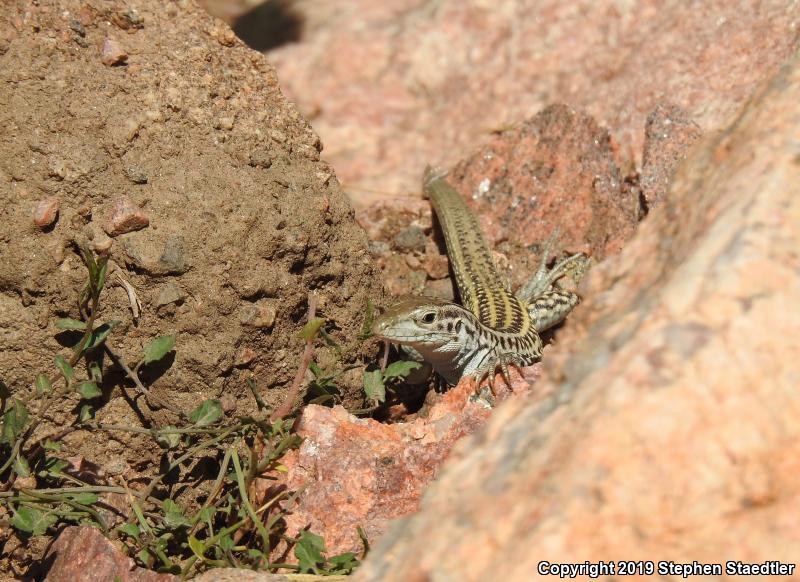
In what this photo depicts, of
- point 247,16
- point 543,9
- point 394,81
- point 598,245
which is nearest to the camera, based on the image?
point 598,245

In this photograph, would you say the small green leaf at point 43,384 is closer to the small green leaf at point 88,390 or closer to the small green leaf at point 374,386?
the small green leaf at point 88,390

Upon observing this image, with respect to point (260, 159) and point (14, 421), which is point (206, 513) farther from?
point (260, 159)

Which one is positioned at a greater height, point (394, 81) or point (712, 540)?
point (712, 540)

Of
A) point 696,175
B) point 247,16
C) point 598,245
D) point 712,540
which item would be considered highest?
point 696,175

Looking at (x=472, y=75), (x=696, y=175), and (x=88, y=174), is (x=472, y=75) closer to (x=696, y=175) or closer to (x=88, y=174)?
(x=88, y=174)

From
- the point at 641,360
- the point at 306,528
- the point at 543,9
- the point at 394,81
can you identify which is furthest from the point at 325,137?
the point at 641,360

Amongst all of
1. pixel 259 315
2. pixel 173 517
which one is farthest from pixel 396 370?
pixel 173 517
